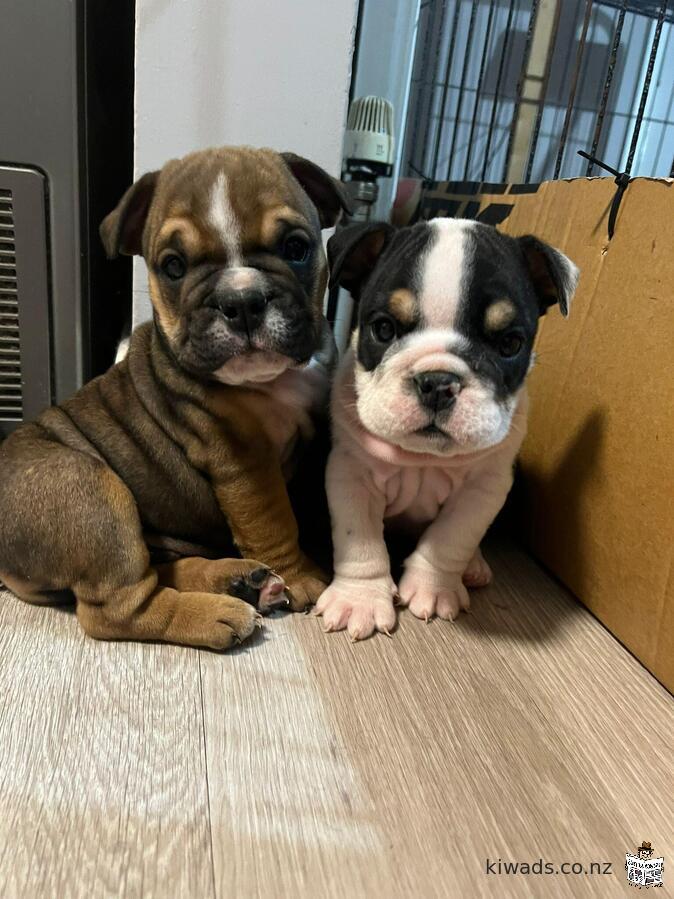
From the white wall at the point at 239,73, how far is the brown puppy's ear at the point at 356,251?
91 centimetres

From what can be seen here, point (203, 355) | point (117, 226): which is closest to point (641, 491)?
point (203, 355)

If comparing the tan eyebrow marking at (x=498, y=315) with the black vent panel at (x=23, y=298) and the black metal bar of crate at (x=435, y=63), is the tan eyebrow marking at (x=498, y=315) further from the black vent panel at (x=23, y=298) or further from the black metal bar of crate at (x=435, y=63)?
the black metal bar of crate at (x=435, y=63)

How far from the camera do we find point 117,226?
1807mm

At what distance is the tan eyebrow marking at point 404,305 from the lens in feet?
5.38

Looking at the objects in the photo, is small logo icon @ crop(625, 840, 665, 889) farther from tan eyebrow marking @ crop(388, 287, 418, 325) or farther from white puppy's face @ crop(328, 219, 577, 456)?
tan eyebrow marking @ crop(388, 287, 418, 325)

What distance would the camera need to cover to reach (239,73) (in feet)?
8.11

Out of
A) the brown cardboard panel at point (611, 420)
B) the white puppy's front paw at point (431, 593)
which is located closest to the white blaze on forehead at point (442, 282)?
the brown cardboard panel at point (611, 420)

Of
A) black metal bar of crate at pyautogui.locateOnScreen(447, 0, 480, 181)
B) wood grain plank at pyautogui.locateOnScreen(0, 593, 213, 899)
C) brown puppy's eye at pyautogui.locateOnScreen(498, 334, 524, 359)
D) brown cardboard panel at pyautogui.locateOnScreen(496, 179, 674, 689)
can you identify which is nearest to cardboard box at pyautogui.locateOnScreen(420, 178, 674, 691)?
brown cardboard panel at pyautogui.locateOnScreen(496, 179, 674, 689)

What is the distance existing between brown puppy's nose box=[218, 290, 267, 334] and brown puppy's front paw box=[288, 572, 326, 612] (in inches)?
27.8

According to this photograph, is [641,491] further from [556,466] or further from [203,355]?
[203,355]

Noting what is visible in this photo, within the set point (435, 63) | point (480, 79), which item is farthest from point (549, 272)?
point (435, 63)

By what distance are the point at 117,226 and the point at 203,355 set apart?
445mm

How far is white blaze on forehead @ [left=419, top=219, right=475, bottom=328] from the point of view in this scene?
5.30 ft

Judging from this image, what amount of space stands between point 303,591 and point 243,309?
0.78m
